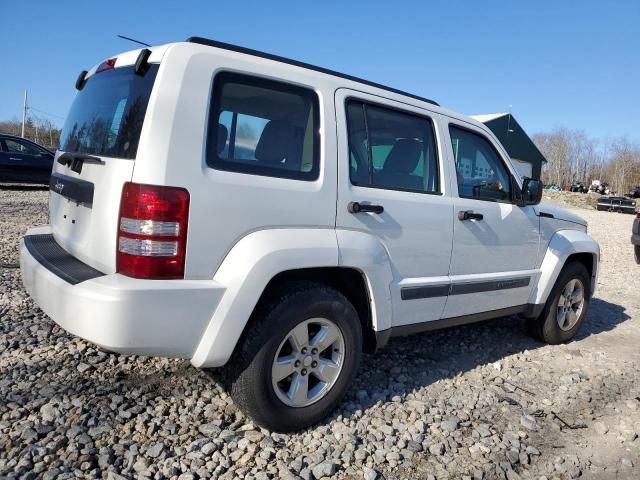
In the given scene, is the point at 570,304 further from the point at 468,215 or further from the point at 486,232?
the point at 468,215

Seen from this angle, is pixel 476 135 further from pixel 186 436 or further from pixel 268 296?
pixel 186 436

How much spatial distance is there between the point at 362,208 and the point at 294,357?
3.06ft

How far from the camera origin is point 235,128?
8.39 ft

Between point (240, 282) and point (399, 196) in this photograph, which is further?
point (399, 196)

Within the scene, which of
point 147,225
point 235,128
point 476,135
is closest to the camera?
point 147,225

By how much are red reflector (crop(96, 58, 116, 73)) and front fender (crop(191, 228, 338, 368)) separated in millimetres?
1383

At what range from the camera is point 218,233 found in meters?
2.36

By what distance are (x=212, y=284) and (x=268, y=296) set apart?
383 mm

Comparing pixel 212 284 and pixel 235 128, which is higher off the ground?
pixel 235 128

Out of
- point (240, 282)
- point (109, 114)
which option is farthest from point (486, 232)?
point (109, 114)

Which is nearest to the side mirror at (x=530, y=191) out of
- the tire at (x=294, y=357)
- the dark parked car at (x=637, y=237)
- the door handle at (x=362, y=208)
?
the door handle at (x=362, y=208)

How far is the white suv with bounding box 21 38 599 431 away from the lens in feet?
7.41

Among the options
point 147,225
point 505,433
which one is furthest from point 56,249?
point 505,433

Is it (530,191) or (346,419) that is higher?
(530,191)
